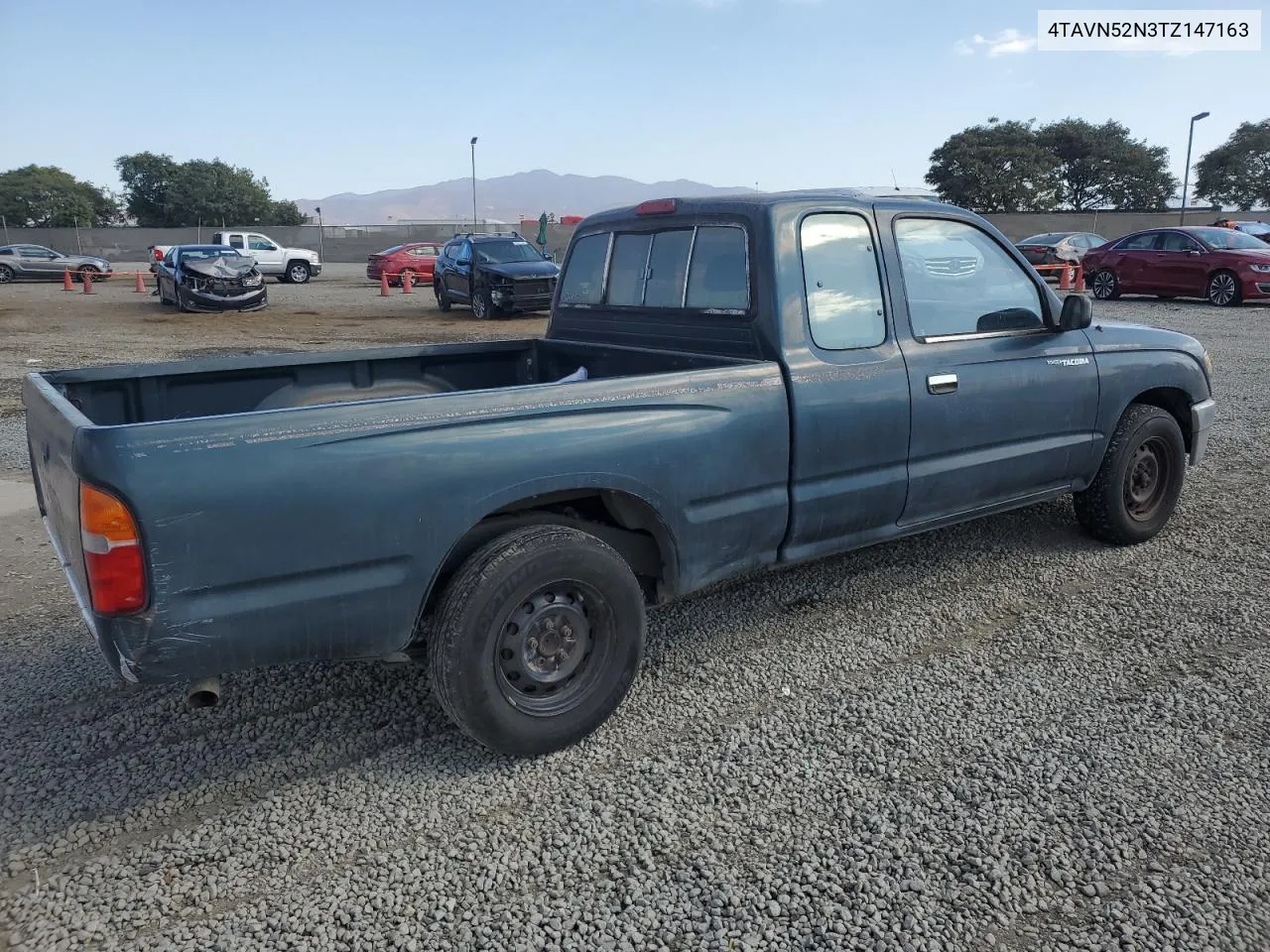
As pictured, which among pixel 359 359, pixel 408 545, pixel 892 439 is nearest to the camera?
pixel 408 545

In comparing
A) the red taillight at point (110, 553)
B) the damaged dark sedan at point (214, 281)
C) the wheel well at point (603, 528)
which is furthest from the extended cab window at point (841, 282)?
the damaged dark sedan at point (214, 281)

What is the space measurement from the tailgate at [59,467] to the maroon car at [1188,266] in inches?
776

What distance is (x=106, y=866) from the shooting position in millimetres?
2680

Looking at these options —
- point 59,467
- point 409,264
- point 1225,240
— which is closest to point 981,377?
point 59,467

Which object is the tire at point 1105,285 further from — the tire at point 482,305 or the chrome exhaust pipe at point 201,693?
the chrome exhaust pipe at point 201,693

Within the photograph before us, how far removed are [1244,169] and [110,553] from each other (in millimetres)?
67750

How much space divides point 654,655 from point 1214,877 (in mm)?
2068

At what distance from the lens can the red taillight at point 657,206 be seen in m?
4.25

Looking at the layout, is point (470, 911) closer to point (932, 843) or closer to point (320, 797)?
point (320, 797)

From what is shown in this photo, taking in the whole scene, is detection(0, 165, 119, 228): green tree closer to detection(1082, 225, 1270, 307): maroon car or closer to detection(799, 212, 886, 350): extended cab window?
detection(1082, 225, 1270, 307): maroon car

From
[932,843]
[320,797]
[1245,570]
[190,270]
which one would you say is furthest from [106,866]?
[190,270]

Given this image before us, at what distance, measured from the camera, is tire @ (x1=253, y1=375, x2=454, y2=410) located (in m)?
4.19

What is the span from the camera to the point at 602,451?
314cm

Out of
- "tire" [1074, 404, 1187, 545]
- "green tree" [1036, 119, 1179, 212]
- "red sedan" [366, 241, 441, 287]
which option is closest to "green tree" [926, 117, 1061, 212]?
"green tree" [1036, 119, 1179, 212]
